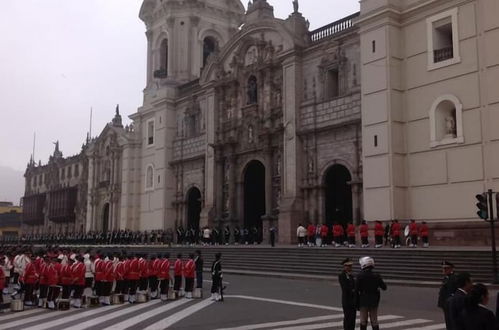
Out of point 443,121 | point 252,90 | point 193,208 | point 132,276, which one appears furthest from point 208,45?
point 132,276

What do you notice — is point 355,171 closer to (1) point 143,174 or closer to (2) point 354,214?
(2) point 354,214

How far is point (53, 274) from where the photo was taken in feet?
50.8

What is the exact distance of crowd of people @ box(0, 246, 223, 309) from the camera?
15562mm

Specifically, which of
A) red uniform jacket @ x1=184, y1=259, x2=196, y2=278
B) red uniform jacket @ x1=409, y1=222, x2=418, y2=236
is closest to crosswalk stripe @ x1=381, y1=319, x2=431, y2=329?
red uniform jacket @ x1=184, y1=259, x2=196, y2=278

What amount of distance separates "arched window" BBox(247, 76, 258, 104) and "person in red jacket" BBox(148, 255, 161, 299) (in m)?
21.8

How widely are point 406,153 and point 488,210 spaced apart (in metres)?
9.00

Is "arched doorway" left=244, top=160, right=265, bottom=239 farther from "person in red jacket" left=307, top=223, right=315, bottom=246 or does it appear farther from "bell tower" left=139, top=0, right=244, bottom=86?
"bell tower" left=139, top=0, right=244, bottom=86

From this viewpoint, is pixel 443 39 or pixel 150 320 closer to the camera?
pixel 150 320

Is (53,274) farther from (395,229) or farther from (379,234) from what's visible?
(395,229)

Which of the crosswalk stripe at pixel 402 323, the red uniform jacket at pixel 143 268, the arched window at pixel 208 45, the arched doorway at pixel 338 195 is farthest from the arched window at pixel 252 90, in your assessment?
the crosswalk stripe at pixel 402 323

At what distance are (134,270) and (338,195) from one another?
17.4 metres

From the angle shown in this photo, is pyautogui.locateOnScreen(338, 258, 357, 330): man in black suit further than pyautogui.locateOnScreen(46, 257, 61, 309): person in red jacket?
No

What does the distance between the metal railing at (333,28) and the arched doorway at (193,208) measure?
15.5 meters

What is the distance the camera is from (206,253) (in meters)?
32.0
